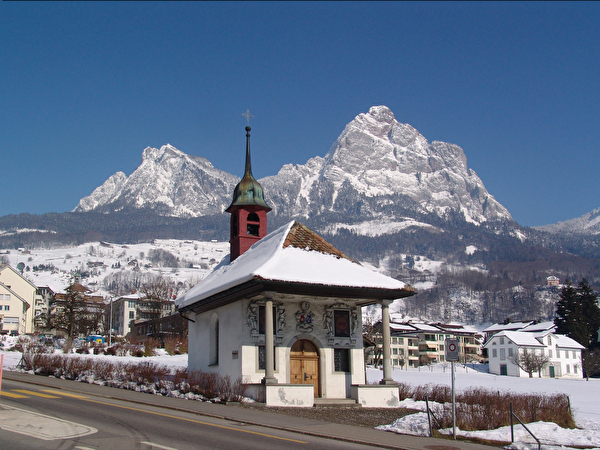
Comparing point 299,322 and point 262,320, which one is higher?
point 262,320

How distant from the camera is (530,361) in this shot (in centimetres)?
9119

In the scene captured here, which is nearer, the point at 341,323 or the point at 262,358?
the point at 262,358

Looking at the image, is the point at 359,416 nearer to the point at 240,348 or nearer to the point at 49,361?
the point at 240,348

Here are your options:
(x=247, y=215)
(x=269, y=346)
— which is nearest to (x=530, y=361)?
(x=247, y=215)

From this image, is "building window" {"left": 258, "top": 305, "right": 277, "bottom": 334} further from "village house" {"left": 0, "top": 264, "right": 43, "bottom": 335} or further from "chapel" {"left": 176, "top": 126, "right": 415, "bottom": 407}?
"village house" {"left": 0, "top": 264, "right": 43, "bottom": 335}

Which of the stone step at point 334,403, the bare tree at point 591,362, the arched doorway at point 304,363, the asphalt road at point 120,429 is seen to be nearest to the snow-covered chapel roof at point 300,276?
the arched doorway at point 304,363

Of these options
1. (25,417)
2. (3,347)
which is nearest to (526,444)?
(25,417)

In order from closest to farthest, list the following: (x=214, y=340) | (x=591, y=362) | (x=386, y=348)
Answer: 1. (x=386, y=348)
2. (x=214, y=340)
3. (x=591, y=362)

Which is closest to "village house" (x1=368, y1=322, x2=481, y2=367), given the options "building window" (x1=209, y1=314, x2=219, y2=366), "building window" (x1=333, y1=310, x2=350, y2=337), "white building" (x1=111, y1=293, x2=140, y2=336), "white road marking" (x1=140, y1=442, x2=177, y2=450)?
"white building" (x1=111, y1=293, x2=140, y2=336)

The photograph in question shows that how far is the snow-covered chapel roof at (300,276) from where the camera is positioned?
77.4 ft

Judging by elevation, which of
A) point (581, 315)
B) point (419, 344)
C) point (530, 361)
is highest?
point (581, 315)

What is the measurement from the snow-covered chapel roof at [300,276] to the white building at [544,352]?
8035 centimetres

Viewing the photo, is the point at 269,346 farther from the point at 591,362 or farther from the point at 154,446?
the point at 591,362

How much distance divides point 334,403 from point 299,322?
379 centimetres
